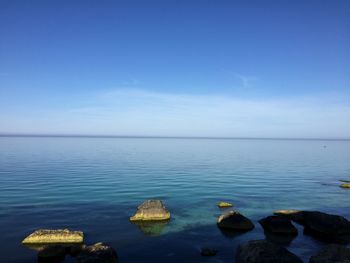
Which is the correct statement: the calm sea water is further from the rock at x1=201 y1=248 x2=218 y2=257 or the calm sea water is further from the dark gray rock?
the dark gray rock

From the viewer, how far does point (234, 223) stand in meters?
26.8

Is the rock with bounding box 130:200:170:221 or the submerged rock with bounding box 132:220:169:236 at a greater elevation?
the rock with bounding box 130:200:170:221

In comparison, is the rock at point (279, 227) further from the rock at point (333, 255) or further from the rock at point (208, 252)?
the rock at point (333, 255)

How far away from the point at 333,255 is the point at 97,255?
1345cm

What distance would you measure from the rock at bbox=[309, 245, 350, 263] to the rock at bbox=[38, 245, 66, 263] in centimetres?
1519

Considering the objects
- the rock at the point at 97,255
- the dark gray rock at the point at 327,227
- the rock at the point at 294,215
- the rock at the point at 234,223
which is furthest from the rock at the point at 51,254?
the rock at the point at 294,215

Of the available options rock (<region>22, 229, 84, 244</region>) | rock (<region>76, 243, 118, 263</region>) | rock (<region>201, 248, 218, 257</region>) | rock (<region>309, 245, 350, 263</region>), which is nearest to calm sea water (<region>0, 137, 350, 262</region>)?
rock (<region>201, 248, 218, 257</region>)

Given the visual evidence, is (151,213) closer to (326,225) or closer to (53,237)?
(53,237)

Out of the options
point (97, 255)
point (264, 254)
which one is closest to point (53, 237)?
point (97, 255)

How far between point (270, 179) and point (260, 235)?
33552 millimetres

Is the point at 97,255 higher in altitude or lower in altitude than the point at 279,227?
higher

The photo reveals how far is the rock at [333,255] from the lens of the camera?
17534 millimetres

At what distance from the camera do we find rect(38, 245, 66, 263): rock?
63.4 ft

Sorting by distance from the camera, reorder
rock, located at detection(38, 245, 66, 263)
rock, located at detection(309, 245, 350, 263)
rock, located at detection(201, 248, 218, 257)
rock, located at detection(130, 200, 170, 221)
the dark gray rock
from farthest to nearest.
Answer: rock, located at detection(130, 200, 170, 221) < the dark gray rock < rock, located at detection(201, 248, 218, 257) < rock, located at detection(38, 245, 66, 263) < rock, located at detection(309, 245, 350, 263)
